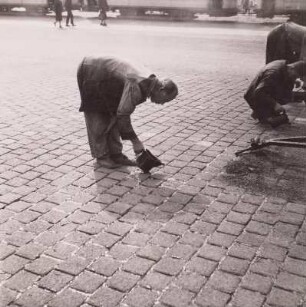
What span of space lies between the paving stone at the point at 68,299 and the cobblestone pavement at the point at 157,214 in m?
0.01

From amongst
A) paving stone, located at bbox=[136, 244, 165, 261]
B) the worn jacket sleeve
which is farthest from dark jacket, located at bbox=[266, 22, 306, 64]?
paving stone, located at bbox=[136, 244, 165, 261]

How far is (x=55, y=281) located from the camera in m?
3.30

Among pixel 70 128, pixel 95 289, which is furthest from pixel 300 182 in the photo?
pixel 70 128

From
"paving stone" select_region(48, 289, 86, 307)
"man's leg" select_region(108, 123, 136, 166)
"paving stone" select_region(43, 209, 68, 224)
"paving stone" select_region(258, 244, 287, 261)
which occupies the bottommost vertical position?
"paving stone" select_region(258, 244, 287, 261)

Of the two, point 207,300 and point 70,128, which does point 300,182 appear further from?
point 70,128

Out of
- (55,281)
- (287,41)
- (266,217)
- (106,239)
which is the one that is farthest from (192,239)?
(287,41)

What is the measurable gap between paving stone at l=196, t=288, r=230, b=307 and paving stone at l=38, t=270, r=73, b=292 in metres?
0.98

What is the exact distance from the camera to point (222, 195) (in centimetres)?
468

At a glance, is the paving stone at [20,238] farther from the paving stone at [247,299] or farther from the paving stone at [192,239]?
the paving stone at [247,299]

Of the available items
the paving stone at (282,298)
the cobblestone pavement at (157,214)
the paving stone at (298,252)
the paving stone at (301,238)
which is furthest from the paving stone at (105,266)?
the paving stone at (301,238)

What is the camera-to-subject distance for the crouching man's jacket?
15.2 ft

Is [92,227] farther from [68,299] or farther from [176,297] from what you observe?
[176,297]

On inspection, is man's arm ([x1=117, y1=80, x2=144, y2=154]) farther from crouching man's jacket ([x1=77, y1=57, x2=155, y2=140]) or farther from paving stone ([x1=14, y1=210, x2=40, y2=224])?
paving stone ([x1=14, y1=210, x2=40, y2=224])

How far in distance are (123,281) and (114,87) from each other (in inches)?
94.9
